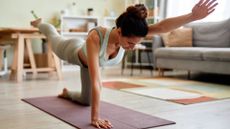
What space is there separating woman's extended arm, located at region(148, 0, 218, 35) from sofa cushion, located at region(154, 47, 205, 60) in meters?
2.31

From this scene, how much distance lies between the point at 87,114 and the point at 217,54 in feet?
7.05

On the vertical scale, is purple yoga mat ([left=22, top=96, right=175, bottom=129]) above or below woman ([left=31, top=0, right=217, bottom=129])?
below

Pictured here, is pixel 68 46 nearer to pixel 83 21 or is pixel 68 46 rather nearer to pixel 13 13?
pixel 13 13

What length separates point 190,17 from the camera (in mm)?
1818

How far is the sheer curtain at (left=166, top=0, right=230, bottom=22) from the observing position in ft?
16.3

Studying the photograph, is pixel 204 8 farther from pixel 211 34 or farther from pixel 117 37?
pixel 211 34

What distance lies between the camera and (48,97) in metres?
3.03

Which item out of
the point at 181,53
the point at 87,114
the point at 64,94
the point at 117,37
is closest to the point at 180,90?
the point at 181,53

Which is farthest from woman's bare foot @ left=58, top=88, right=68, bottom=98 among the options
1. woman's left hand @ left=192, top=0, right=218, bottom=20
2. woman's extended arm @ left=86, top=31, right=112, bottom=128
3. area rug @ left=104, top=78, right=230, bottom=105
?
woman's left hand @ left=192, top=0, right=218, bottom=20

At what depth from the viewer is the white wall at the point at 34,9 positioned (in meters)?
5.32

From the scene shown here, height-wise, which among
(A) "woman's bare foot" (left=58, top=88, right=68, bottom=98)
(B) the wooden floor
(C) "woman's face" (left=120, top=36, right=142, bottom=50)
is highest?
(C) "woman's face" (left=120, top=36, right=142, bottom=50)

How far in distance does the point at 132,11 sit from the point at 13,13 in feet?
13.0

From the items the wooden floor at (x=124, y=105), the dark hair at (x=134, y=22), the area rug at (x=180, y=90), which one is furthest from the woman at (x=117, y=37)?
the area rug at (x=180, y=90)

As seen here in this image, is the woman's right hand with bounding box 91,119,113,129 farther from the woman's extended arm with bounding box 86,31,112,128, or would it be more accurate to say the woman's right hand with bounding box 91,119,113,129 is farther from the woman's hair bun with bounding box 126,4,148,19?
the woman's hair bun with bounding box 126,4,148,19
